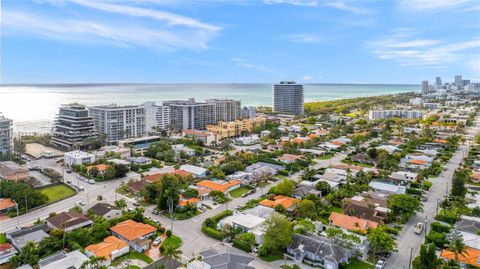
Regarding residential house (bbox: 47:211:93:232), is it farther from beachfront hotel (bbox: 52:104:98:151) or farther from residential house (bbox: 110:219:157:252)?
beachfront hotel (bbox: 52:104:98:151)

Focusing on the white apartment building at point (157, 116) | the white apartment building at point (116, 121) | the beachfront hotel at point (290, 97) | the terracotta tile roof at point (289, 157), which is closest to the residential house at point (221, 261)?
the terracotta tile roof at point (289, 157)

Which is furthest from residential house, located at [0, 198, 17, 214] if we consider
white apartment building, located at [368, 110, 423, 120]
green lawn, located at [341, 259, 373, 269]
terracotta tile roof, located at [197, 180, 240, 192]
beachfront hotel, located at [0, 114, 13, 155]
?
white apartment building, located at [368, 110, 423, 120]

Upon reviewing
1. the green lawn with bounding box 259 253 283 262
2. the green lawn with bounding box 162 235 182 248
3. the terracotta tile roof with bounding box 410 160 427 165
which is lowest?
the green lawn with bounding box 259 253 283 262

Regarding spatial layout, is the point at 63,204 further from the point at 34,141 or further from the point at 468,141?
the point at 468,141

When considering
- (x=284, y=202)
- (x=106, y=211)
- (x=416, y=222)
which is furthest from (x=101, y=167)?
(x=416, y=222)

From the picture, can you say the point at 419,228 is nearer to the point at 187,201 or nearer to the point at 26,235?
the point at 187,201

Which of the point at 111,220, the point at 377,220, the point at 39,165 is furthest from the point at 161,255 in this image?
the point at 39,165
